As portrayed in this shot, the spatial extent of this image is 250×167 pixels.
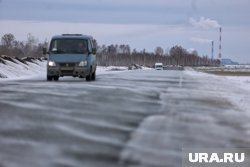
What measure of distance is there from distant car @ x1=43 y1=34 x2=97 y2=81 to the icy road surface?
11.2 meters

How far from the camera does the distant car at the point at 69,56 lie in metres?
27.5

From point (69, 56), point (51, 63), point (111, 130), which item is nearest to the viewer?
point (111, 130)

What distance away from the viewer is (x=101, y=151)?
8.08m

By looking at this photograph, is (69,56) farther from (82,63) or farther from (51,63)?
(51,63)

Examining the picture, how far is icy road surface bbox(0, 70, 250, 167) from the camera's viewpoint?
302 inches

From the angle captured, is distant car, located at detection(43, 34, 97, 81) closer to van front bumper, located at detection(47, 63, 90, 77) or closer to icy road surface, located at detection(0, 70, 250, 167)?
van front bumper, located at detection(47, 63, 90, 77)

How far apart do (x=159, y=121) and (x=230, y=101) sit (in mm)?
6330

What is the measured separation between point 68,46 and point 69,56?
0.53 meters

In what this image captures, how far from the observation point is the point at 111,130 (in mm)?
10023

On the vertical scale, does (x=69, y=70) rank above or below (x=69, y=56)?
below

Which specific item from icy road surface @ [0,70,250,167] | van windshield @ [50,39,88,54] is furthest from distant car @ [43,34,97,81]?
icy road surface @ [0,70,250,167]

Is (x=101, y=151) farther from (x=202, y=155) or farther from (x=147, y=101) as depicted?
(x=147, y=101)

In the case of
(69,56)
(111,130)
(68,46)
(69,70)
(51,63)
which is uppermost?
(68,46)

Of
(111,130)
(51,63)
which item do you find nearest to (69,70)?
(51,63)
